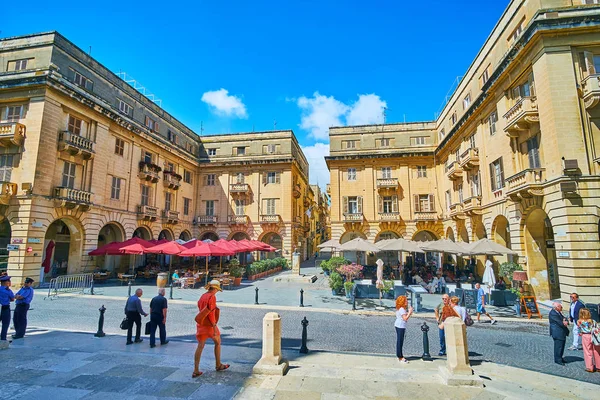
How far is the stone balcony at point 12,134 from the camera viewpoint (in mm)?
19078

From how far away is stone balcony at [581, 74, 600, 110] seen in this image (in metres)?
13.6

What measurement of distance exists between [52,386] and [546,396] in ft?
30.8

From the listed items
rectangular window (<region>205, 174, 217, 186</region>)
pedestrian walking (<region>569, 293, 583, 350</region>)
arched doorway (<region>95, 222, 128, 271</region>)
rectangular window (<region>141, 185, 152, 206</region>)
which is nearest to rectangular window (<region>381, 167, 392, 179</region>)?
rectangular window (<region>205, 174, 217, 186</region>)

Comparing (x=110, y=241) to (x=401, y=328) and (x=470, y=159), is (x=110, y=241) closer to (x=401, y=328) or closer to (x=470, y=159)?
(x=401, y=328)

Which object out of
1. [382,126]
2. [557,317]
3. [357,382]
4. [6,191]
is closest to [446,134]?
[382,126]

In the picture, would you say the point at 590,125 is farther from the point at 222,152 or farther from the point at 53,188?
the point at 222,152

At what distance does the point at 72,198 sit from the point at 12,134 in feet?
16.3

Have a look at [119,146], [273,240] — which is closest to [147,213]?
[119,146]

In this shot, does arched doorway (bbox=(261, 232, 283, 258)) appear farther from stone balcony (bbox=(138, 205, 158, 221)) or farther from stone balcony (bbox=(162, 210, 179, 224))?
stone balcony (bbox=(138, 205, 158, 221))

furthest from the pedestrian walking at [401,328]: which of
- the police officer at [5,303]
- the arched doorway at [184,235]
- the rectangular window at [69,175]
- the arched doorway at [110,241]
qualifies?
the arched doorway at [184,235]

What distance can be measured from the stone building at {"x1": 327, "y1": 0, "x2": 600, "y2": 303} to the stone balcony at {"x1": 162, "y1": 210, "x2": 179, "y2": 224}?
2689cm

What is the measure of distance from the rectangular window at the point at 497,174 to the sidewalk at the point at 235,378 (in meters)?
14.8

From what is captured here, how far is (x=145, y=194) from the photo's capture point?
96.5ft

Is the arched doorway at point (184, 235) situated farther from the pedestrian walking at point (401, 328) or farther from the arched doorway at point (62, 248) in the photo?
the pedestrian walking at point (401, 328)
